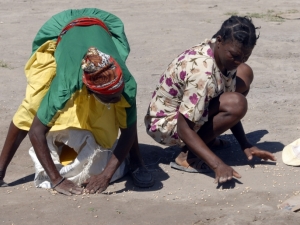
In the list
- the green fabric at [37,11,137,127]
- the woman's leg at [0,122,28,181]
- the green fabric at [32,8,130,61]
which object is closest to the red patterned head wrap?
the green fabric at [37,11,137,127]

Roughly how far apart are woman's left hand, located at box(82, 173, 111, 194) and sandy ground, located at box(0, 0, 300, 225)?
0.19ft

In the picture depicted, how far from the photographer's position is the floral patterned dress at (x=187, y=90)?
4293 millimetres

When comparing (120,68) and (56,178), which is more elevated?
(120,68)

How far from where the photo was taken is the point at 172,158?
505 centimetres

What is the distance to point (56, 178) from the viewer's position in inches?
165

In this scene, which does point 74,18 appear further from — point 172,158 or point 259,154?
point 259,154

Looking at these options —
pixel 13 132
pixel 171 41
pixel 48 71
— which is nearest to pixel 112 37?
pixel 48 71

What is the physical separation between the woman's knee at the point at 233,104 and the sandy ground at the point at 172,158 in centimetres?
50

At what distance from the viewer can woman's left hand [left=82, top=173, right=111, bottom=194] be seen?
4.28 metres

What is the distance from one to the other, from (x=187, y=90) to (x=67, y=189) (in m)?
1.06

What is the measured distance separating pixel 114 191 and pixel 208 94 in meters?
0.94

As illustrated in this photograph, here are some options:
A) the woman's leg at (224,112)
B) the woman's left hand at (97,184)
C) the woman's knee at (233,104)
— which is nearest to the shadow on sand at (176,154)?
the woman's left hand at (97,184)

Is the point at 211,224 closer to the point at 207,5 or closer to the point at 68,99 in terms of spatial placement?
the point at 68,99

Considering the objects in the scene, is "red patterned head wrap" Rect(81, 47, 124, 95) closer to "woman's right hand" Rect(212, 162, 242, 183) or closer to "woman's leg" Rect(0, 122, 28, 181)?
"woman's leg" Rect(0, 122, 28, 181)
